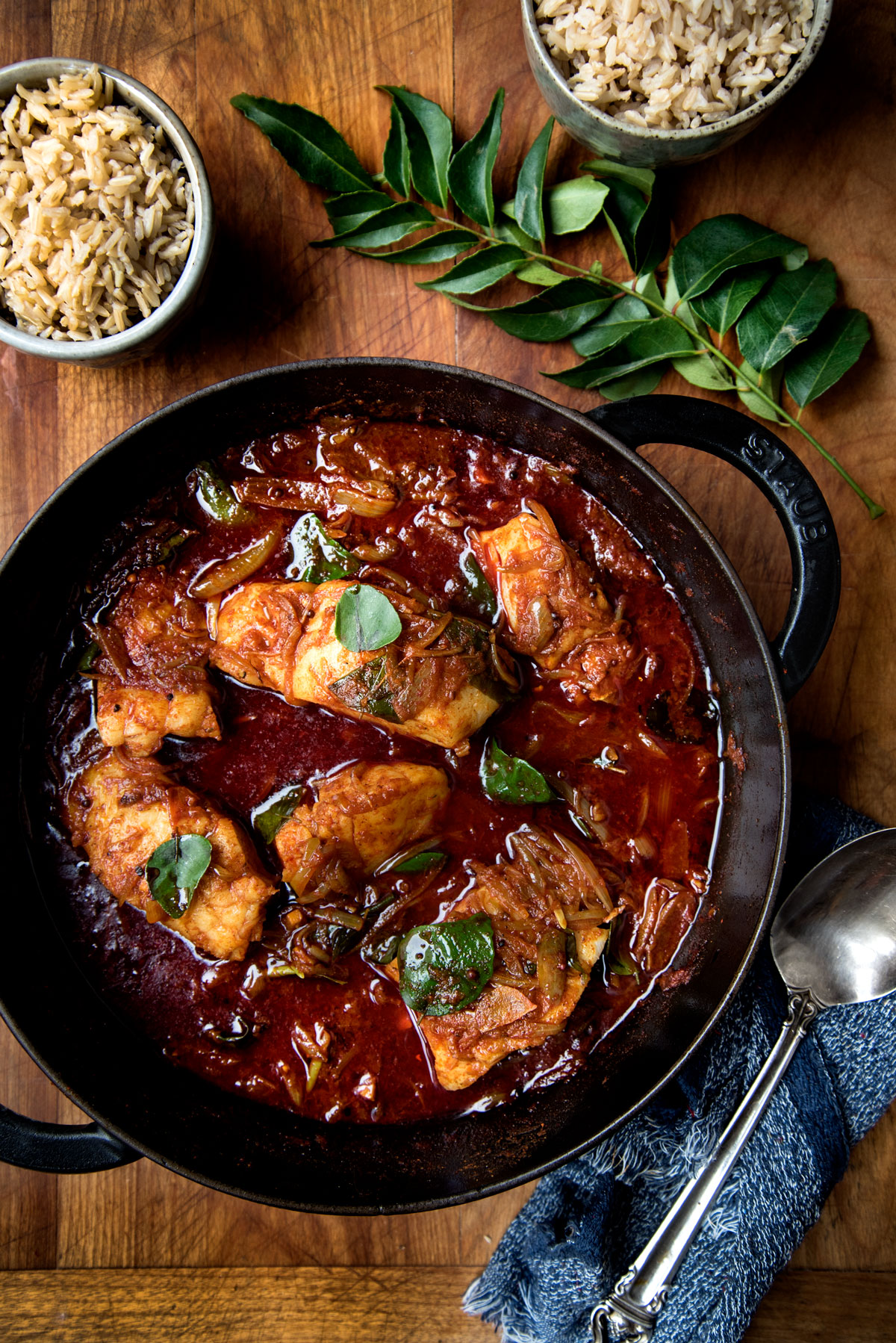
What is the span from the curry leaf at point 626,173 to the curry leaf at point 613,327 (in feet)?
0.94

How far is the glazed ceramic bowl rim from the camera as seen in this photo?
7.36 feet

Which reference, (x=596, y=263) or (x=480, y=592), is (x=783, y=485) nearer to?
(x=480, y=592)

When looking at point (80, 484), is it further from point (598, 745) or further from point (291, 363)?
point (598, 745)

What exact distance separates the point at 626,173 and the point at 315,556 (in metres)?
1.39

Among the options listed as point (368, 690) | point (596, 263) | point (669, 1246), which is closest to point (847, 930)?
point (669, 1246)

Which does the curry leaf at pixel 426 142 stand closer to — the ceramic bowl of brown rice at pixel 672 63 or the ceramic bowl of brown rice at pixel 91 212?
the ceramic bowl of brown rice at pixel 672 63

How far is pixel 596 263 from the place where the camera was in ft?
8.52

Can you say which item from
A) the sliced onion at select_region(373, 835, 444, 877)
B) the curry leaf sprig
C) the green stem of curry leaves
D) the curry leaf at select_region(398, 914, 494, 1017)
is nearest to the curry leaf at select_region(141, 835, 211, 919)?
the sliced onion at select_region(373, 835, 444, 877)

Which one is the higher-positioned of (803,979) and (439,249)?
(439,249)

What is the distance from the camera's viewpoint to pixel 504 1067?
2.51m

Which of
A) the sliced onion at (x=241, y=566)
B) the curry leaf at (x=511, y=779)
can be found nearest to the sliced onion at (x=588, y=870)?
the curry leaf at (x=511, y=779)

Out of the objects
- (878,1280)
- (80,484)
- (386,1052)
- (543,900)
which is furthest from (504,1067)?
(80,484)

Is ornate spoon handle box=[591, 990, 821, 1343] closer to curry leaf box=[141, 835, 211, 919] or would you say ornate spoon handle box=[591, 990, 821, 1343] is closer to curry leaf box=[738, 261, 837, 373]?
curry leaf box=[141, 835, 211, 919]

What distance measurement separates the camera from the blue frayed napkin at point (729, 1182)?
245cm
